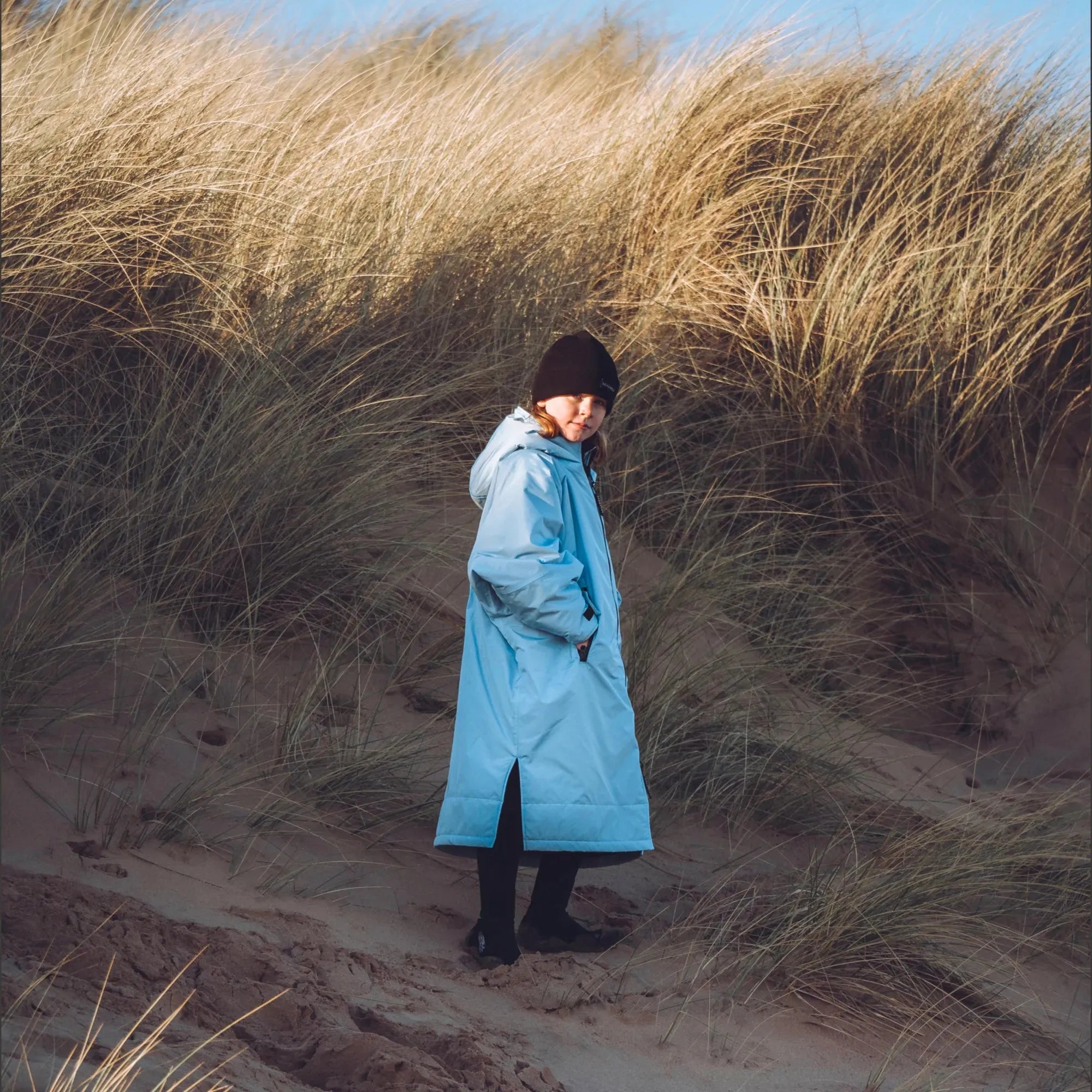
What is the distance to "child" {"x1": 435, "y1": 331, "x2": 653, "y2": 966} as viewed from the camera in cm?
317

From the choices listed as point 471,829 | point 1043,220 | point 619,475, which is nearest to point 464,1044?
point 471,829

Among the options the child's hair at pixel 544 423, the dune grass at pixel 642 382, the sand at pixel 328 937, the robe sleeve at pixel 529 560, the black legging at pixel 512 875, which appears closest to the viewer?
the sand at pixel 328 937

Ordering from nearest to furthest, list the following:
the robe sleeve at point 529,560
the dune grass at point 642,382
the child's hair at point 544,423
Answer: the robe sleeve at point 529,560
the child's hair at point 544,423
the dune grass at point 642,382

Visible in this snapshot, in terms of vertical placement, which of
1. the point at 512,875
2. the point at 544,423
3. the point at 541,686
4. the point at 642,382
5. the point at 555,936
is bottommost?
the point at 555,936

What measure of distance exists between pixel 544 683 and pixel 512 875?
0.53m

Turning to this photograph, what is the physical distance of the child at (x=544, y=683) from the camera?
10.4 feet

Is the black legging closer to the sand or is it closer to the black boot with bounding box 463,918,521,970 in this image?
the black boot with bounding box 463,918,521,970

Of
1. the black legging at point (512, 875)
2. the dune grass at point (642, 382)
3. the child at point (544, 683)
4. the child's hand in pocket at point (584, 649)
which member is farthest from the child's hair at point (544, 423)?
the dune grass at point (642, 382)

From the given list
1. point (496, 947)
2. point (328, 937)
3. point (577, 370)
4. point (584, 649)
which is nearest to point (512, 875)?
point (496, 947)

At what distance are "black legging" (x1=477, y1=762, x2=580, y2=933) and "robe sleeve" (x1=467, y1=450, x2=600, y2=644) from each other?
0.40 m

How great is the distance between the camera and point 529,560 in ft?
10.4

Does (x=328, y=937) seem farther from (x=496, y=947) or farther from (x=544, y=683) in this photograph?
(x=544, y=683)

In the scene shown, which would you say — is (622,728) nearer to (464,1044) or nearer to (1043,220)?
(464,1044)

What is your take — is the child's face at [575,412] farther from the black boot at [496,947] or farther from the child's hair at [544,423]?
the black boot at [496,947]
